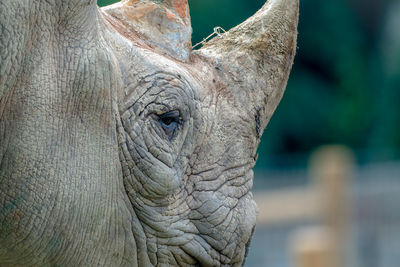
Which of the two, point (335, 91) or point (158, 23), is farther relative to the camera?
point (335, 91)

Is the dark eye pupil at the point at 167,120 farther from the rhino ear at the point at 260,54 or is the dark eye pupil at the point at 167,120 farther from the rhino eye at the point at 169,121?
the rhino ear at the point at 260,54

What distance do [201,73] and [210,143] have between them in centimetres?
24

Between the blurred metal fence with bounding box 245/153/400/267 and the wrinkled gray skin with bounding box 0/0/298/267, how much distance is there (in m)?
4.70

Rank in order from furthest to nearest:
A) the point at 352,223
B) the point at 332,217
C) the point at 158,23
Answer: the point at 352,223 → the point at 332,217 → the point at 158,23

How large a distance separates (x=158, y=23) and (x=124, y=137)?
47cm

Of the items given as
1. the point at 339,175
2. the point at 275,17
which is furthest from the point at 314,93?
the point at 275,17

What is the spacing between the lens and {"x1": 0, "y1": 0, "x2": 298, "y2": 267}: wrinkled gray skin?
6.31 feet

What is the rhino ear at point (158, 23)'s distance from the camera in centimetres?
241

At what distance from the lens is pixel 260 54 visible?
99.8 inches

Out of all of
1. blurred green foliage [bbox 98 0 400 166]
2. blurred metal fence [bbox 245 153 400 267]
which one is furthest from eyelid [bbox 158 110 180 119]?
blurred green foliage [bbox 98 0 400 166]

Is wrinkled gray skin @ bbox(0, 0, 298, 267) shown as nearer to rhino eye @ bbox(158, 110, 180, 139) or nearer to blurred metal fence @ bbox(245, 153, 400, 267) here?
rhino eye @ bbox(158, 110, 180, 139)

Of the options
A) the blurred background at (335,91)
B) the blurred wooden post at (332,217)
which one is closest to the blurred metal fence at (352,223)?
the blurred wooden post at (332,217)

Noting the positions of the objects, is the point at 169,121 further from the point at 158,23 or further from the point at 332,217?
the point at 332,217

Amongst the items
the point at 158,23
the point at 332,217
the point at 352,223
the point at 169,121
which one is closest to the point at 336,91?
the point at 352,223
